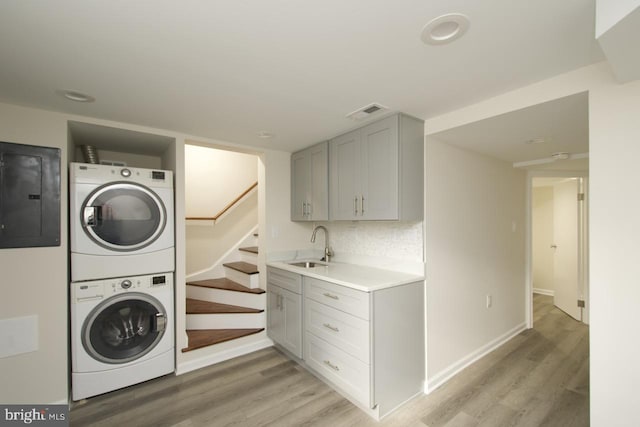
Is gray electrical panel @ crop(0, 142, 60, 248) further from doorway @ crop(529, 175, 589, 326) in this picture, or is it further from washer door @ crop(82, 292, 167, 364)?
doorway @ crop(529, 175, 589, 326)

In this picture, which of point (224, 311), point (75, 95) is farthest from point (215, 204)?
point (75, 95)

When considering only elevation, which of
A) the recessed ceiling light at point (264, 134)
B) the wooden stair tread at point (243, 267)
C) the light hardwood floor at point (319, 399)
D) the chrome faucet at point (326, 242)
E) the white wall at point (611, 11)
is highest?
the recessed ceiling light at point (264, 134)

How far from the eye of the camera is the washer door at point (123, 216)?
2174mm

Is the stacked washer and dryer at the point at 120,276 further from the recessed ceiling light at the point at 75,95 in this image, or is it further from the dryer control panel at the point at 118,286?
the recessed ceiling light at the point at 75,95

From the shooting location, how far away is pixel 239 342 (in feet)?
9.52

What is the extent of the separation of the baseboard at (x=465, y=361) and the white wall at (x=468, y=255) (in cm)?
1

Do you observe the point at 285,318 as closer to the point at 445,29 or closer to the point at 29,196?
the point at 29,196

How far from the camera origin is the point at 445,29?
3.96ft

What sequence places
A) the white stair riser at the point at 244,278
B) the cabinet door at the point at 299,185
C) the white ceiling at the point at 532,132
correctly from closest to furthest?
the white ceiling at the point at 532,132 → the cabinet door at the point at 299,185 → the white stair riser at the point at 244,278

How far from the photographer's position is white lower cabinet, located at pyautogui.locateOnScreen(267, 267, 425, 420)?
1.93 meters

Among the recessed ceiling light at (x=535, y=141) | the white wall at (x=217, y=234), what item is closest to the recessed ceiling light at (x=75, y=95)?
the white wall at (x=217, y=234)

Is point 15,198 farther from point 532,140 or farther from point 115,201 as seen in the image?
point 532,140

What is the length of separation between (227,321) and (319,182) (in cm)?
180

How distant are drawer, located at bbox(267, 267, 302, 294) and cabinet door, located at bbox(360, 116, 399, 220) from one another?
862 millimetres
